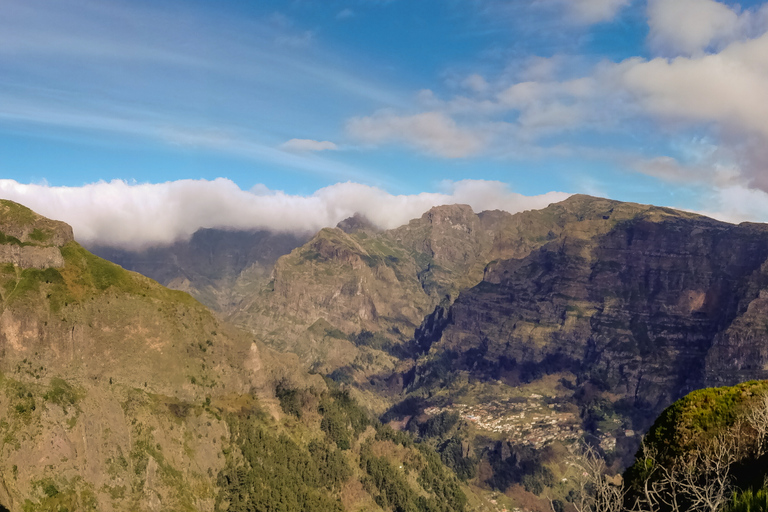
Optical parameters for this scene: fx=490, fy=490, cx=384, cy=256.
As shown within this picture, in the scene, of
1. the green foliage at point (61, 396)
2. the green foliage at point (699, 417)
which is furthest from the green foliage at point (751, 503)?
the green foliage at point (61, 396)

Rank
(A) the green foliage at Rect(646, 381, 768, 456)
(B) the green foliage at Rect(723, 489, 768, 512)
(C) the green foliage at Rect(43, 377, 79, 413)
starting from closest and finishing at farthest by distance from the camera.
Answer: (B) the green foliage at Rect(723, 489, 768, 512) → (A) the green foliage at Rect(646, 381, 768, 456) → (C) the green foliage at Rect(43, 377, 79, 413)

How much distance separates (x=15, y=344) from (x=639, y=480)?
745ft

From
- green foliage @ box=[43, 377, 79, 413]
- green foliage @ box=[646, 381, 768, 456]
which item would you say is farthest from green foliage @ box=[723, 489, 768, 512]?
green foliage @ box=[43, 377, 79, 413]

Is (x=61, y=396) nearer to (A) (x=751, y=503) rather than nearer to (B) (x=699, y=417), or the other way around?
(B) (x=699, y=417)

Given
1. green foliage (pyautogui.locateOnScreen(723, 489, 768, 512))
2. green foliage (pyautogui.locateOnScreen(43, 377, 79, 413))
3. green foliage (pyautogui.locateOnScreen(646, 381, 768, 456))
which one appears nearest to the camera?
green foliage (pyautogui.locateOnScreen(723, 489, 768, 512))

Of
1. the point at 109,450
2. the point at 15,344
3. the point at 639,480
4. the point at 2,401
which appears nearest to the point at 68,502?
the point at 109,450

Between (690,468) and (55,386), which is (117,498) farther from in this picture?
(690,468)

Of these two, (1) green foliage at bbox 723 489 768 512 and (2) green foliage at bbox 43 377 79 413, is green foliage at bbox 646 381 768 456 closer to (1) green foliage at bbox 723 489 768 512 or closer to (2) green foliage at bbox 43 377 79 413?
(1) green foliage at bbox 723 489 768 512

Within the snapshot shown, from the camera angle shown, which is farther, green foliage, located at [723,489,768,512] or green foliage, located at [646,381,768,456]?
green foliage, located at [646,381,768,456]

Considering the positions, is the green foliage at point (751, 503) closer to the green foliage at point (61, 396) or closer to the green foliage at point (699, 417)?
the green foliage at point (699, 417)

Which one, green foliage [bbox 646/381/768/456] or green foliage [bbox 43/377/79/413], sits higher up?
green foliage [bbox 646/381/768/456]

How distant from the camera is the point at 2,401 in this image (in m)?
178

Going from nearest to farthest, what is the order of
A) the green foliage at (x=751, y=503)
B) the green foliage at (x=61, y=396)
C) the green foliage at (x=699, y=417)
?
the green foliage at (x=751, y=503) < the green foliage at (x=699, y=417) < the green foliage at (x=61, y=396)

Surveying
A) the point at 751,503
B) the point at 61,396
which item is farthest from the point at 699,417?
the point at 61,396
